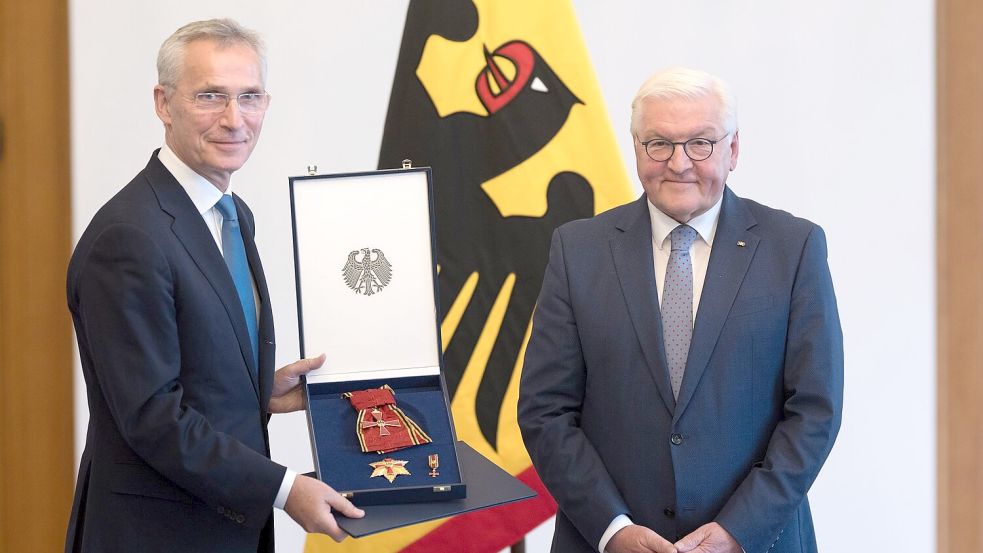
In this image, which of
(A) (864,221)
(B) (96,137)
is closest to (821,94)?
(A) (864,221)

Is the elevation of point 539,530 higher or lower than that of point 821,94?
lower

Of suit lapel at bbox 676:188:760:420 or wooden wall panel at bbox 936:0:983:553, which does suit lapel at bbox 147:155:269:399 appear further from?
wooden wall panel at bbox 936:0:983:553

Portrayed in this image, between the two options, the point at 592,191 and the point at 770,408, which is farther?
the point at 592,191

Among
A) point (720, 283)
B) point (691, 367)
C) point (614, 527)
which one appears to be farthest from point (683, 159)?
point (614, 527)

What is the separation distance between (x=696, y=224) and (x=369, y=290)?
0.66m

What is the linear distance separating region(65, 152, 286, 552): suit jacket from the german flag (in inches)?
46.5

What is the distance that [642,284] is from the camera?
176 centimetres

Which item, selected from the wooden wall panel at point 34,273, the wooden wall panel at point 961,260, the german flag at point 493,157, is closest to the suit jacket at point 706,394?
the german flag at point 493,157

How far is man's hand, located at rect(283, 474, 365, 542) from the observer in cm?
168

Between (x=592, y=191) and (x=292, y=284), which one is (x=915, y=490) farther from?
(x=292, y=284)

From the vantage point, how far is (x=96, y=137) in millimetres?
2820

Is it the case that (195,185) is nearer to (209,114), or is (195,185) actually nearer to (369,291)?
(209,114)

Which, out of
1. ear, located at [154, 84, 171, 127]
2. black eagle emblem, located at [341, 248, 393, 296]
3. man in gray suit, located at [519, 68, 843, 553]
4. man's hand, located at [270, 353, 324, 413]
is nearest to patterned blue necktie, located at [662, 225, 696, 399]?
man in gray suit, located at [519, 68, 843, 553]

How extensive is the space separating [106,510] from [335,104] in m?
1.53
